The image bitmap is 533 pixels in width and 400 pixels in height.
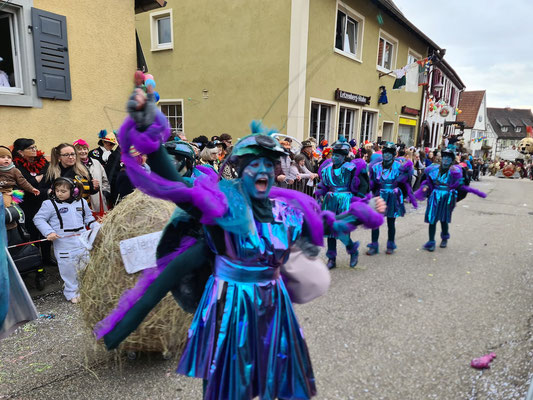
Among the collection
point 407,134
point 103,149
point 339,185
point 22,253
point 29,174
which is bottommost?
point 22,253

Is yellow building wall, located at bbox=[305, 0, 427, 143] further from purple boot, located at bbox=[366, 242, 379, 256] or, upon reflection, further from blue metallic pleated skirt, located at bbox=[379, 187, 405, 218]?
purple boot, located at bbox=[366, 242, 379, 256]

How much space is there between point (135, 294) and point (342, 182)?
390cm

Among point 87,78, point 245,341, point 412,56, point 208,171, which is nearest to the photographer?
point 245,341

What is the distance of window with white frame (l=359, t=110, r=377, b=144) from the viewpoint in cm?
1399

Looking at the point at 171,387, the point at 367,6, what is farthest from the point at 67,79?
the point at 367,6

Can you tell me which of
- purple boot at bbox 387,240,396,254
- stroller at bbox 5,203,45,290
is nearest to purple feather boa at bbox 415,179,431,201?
purple boot at bbox 387,240,396,254

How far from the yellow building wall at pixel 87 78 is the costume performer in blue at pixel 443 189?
544cm

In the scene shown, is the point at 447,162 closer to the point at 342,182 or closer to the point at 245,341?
the point at 342,182

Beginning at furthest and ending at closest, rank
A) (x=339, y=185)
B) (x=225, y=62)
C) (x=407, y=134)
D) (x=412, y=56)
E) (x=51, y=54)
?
(x=407, y=134) → (x=412, y=56) → (x=225, y=62) → (x=51, y=54) → (x=339, y=185)

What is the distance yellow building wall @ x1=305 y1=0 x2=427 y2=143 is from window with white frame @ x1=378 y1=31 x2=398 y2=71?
0.75ft

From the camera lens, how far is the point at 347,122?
13.1 m

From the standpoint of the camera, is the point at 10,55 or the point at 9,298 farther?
the point at 10,55

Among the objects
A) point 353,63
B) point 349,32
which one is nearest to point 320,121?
point 353,63

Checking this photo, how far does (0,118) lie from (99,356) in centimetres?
410
